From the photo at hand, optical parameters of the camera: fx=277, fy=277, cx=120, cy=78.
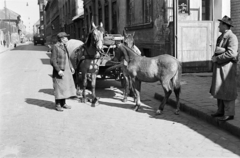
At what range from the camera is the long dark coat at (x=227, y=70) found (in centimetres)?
534

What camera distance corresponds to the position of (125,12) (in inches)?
759

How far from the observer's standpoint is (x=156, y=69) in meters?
6.69

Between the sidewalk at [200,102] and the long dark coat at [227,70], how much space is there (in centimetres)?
58

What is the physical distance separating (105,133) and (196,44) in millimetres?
8780

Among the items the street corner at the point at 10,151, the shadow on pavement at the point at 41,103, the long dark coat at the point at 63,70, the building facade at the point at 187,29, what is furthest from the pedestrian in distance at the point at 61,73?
the building facade at the point at 187,29

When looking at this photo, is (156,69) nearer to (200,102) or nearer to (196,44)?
(200,102)

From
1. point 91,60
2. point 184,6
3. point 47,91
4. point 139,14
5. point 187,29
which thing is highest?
point 139,14

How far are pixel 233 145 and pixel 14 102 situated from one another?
6.39 metres

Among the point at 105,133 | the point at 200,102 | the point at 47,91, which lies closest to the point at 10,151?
the point at 105,133

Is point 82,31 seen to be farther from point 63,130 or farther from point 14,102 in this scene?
point 63,130

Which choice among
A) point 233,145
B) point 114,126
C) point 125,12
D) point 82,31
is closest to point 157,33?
point 125,12

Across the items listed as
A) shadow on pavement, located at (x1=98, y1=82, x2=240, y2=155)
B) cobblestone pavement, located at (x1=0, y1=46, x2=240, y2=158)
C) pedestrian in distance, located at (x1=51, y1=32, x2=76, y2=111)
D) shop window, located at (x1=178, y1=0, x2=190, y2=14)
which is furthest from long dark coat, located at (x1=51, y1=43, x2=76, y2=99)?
shop window, located at (x1=178, y1=0, x2=190, y2=14)

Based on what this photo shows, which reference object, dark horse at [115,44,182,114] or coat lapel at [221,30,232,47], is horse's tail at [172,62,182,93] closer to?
dark horse at [115,44,182,114]

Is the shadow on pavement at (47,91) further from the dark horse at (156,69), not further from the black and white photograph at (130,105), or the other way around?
the dark horse at (156,69)
